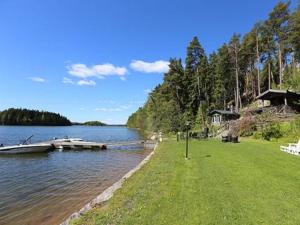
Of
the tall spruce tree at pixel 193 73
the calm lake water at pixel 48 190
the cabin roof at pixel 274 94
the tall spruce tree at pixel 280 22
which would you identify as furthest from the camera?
the tall spruce tree at pixel 193 73

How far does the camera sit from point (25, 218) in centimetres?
840

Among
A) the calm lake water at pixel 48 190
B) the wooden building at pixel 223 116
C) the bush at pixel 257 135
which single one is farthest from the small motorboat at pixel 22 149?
the wooden building at pixel 223 116

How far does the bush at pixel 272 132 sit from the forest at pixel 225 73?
647 inches

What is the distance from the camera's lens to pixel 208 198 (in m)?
6.88

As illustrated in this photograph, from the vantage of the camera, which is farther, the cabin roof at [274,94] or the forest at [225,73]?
the forest at [225,73]

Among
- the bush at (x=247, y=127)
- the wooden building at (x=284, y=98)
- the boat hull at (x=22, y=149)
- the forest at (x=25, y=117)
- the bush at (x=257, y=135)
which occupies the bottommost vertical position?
the boat hull at (x=22, y=149)

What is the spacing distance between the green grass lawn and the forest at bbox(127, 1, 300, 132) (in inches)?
1130

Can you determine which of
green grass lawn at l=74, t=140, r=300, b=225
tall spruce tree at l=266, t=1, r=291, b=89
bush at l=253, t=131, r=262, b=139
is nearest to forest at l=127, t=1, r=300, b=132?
tall spruce tree at l=266, t=1, r=291, b=89

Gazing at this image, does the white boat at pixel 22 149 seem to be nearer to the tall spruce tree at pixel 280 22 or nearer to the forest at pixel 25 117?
the tall spruce tree at pixel 280 22

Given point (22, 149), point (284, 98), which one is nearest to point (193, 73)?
point (284, 98)

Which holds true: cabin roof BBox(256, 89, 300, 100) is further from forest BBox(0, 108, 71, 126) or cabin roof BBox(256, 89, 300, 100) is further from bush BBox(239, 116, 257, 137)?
forest BBox(0, 108, 71, 126)

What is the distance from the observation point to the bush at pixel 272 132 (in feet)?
71.4

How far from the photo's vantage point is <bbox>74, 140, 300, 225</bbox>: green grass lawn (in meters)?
5.69

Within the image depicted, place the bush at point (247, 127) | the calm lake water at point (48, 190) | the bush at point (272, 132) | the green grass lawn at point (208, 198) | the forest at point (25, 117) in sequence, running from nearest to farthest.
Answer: the green grass lawn at point (208, 198) < the calm lake water at point (48, 190) < the bush at point (272, 132) < the bush at point (247, 127) < the forest at point (25, 117)
